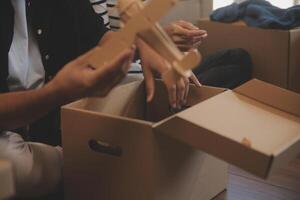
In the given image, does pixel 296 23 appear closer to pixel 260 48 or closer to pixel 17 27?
pixel 260 48

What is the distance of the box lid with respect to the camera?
0.77 metres

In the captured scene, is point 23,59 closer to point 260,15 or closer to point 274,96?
point 274,96

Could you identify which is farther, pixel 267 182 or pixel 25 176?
pixel 267 182

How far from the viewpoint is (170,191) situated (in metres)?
0.90

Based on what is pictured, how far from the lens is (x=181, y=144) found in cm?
90

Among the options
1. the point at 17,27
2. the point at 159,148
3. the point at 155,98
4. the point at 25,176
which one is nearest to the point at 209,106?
the point at 159,148

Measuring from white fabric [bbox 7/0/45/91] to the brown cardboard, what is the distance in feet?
0.65

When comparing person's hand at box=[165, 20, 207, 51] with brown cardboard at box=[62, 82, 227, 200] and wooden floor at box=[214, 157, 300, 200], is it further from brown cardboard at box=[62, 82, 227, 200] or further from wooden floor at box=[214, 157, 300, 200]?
wooden floor at box=[214, 157, 300, 200]

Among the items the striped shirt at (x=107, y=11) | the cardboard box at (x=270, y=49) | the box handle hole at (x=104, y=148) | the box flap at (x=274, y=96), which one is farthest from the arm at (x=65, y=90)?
the cardboard box at (x=270, y=49)

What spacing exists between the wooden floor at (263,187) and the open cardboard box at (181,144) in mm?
60

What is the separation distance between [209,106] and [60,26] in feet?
1.65

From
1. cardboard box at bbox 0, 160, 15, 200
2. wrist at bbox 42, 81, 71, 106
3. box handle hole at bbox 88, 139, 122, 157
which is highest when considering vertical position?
cardboard box at bbox 0, 160, 15, 200

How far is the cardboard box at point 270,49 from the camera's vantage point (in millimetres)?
1838

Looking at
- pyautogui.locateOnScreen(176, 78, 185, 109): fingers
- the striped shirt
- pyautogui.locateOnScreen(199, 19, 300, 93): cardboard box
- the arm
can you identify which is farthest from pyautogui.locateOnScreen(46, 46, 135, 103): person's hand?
pyautogui.locateOnScreen(199, 19, 300, 93): cardboard box
